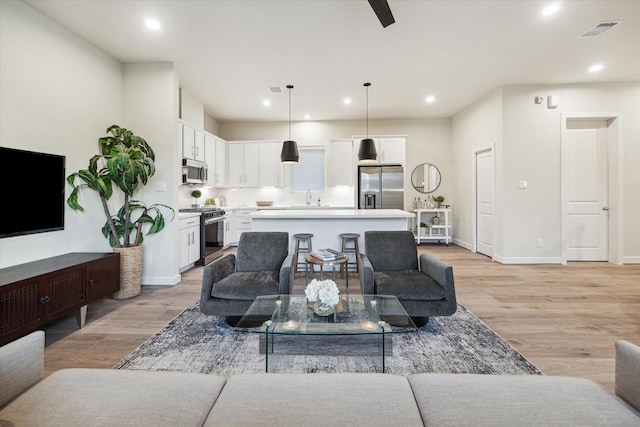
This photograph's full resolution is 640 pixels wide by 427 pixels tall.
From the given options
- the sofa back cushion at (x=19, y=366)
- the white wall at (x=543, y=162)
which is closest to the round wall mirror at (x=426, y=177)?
the white wall at (x=543, y=162)

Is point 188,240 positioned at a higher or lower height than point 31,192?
lower

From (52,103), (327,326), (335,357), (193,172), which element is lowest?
(335,357)

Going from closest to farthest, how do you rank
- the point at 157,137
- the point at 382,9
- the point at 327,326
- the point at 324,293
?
1. the point at 327,326
2. the point at 324,293
3. the point at 382,9
4. the point at 157,137

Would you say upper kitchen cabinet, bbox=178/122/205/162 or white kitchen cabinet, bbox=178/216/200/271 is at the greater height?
upper kitchen cabinet, bbox=178/122/205/162

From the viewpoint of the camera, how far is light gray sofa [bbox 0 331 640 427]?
38.4 inches

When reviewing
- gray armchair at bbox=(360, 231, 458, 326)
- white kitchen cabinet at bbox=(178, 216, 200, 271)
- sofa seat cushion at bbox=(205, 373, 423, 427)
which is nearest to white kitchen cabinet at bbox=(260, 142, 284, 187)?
white kitchen cabinet at bbox=(178, 216, 200, 271)

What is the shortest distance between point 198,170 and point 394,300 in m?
4.21

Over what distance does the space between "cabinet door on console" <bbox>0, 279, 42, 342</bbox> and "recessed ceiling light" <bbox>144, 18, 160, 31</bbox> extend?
2.61 metres

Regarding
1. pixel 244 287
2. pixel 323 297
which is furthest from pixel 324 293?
pixel 244 287

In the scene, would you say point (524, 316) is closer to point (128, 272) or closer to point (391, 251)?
point (391, 251)

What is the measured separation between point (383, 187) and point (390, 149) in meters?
0.84

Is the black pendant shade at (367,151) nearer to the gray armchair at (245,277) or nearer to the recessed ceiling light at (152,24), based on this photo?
the gray armchair at (245,277)

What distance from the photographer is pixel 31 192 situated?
2758mm

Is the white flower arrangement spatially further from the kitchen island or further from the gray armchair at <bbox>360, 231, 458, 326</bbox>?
the kitchen island
